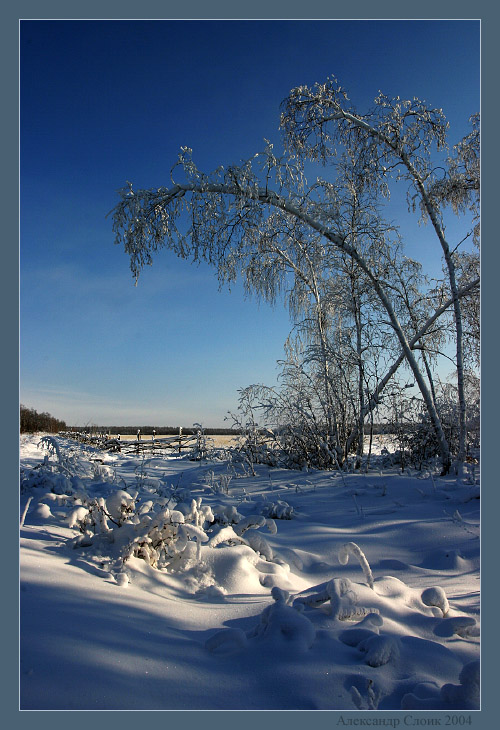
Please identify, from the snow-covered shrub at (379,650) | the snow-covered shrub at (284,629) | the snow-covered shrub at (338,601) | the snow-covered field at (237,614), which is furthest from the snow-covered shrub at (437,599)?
the snow-covered shrub at (284,629)

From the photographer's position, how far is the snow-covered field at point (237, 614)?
127 cm

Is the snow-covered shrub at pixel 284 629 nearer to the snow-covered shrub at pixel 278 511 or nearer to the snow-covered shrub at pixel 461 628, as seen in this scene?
the snow-covered shrub at pixel 461 628

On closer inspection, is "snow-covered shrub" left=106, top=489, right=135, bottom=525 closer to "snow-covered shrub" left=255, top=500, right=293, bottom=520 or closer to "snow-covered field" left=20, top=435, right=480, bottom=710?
"snow-covered field" left=20, top=435, right=480, bottom=710

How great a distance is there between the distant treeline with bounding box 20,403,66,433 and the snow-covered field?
1741 centimetres

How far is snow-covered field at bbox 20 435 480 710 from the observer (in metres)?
1.27

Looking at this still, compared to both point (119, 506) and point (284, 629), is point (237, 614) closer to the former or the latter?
point (284, 629)

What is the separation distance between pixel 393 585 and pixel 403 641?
0.61m

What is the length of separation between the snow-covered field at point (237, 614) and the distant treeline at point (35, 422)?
57.1ft

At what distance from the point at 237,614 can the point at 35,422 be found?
2033 cm

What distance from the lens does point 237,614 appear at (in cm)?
181

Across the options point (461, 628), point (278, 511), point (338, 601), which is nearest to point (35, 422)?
point (278, 511)

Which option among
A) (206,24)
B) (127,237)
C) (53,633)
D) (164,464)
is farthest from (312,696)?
(164,464)

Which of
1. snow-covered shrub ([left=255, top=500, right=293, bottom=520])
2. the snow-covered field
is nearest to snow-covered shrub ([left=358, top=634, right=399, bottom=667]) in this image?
the snow-covered field

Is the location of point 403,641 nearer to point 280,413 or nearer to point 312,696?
point 312,696
